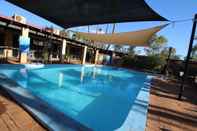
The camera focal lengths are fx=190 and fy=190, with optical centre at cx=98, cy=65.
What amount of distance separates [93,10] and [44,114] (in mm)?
2566

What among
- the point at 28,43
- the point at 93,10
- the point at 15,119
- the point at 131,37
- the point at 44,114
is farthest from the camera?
the point at 28,43

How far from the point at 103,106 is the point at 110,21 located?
3.11m

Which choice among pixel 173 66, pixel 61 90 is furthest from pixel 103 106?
pixel 173 66

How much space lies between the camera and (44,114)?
3768 mm

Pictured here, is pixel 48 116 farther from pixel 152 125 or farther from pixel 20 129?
pixel 152 125

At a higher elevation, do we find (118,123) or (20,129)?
(20,129)

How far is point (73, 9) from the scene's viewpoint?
186 inches

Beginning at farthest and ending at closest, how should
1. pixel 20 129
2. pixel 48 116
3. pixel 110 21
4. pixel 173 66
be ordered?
pixel 173 66 < pixel 110 21 < pixel 48 116 < pixel 20 129

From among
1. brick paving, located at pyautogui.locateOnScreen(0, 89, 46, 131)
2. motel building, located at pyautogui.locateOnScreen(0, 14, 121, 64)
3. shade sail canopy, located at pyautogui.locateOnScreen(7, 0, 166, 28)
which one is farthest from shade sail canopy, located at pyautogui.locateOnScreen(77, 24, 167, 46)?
brick paving, located at pyautogui.locateOnScreen(0, 89, 46, 131)

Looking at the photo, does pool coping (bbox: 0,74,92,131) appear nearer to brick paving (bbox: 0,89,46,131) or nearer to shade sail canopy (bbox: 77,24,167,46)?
brick paving (bbox: 0,89,46,131)

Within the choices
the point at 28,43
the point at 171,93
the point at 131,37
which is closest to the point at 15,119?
the point at 131,37

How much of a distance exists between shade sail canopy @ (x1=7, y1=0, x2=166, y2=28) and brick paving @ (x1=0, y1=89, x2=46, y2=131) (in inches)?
94.1

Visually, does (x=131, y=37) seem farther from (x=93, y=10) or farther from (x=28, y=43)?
(x=28, y=43)

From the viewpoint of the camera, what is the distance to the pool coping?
3408 millimetres
